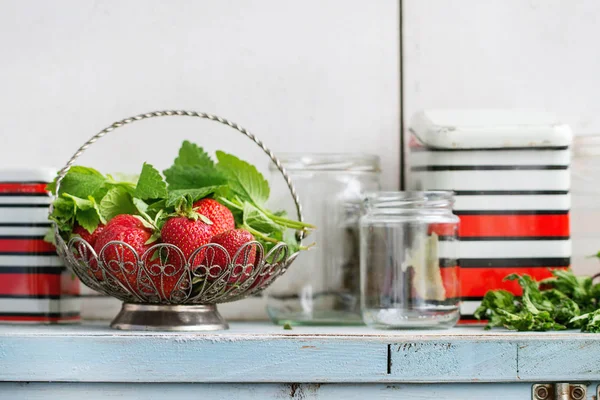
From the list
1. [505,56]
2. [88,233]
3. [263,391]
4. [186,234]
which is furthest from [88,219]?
[505,56]

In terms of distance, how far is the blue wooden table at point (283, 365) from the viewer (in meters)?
0.71

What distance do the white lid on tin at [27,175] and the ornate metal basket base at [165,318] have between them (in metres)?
0.19

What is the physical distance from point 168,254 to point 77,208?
117 millimetres

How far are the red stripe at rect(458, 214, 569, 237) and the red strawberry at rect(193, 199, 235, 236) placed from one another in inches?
10.6

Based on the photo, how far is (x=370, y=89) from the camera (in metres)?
1.02

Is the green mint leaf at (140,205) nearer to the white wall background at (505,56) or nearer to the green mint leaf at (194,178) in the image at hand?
the green mint leaf at (194,178)

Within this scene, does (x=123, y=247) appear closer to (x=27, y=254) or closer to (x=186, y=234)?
(x=186, y=234)

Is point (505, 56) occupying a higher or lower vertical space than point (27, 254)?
higher

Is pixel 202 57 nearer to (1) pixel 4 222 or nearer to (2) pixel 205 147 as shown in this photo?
(2) pixel 205 147

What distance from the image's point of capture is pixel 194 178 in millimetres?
811

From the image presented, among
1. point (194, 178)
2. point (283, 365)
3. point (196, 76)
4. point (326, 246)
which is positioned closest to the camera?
point (283, 365)

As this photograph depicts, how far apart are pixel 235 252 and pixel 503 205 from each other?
319 mm

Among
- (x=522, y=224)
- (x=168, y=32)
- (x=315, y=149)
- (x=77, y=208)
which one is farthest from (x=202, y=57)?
(x=522, y=224)

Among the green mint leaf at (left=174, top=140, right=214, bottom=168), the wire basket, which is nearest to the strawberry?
the wire basket
